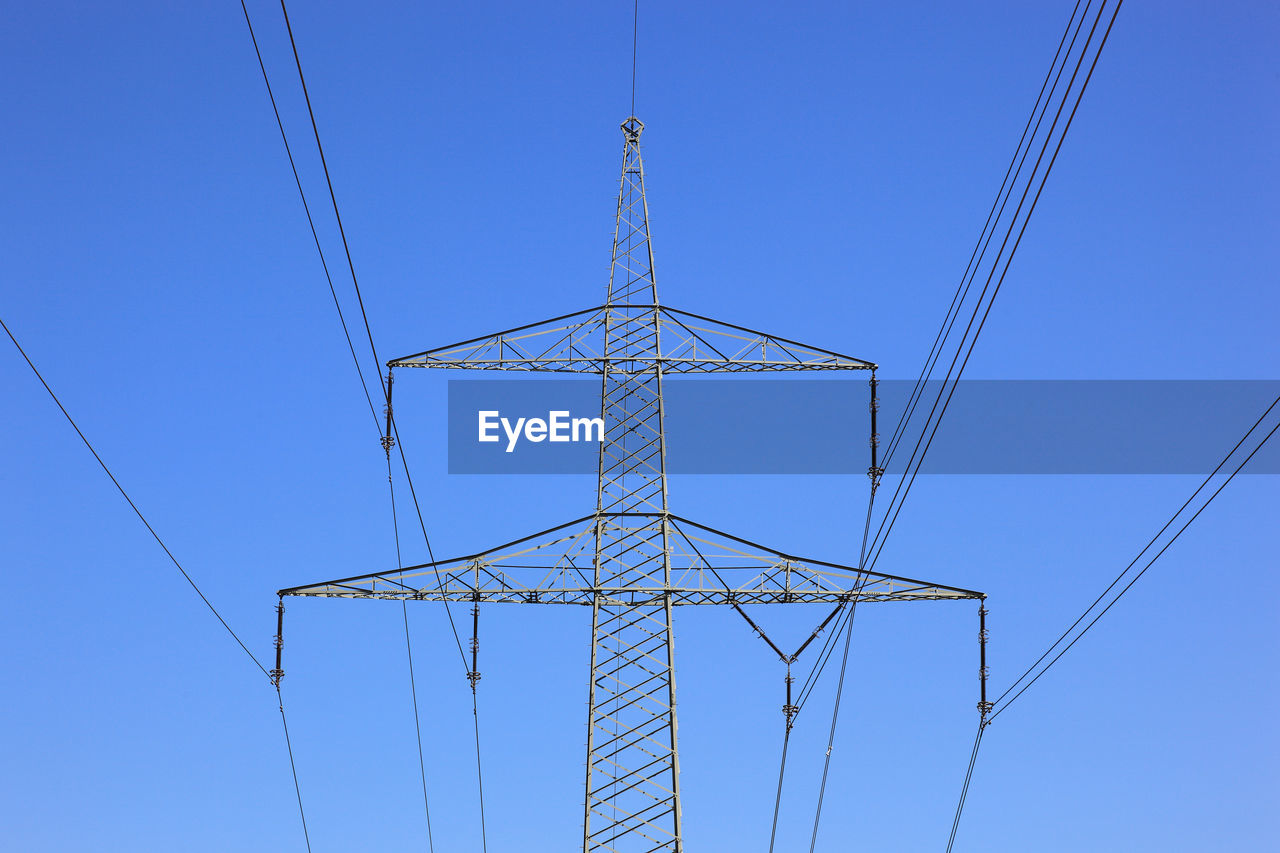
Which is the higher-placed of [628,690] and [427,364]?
[427,364]

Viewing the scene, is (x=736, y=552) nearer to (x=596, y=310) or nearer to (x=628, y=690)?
(x=628, y=690)

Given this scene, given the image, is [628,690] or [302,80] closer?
[302,80]

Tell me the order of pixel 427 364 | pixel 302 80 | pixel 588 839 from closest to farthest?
pixel 302 80 → pixel 588 839 → pixel 427 364


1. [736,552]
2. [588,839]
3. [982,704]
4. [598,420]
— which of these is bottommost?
[588,839]

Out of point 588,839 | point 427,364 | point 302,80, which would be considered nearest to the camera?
point 302,80

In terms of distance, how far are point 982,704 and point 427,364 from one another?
14.8 meters

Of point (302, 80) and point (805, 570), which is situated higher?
point (302, 80)

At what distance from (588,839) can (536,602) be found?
5211 millimetres

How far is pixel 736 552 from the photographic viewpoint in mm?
42781

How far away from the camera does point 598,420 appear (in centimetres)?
4703

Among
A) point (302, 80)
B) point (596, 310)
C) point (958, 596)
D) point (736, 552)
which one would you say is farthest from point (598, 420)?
point (302, 80)

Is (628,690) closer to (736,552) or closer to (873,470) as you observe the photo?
(736,552)

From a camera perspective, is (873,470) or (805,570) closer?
(805,570)

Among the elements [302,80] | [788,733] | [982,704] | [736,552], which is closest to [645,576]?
[736,552]
